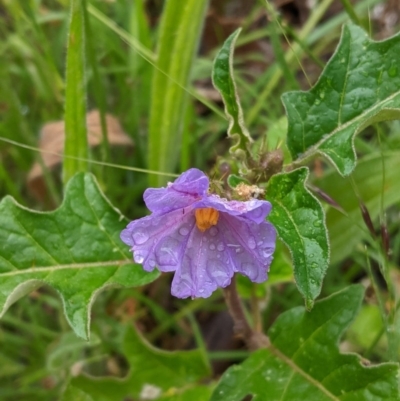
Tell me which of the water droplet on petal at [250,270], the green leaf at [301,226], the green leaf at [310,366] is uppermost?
the green leaf at [301,226]

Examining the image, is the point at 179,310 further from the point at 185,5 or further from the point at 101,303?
the point at 185,5

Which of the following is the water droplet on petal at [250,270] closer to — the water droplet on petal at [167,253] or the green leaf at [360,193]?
the water droplet on petal at [167,253]

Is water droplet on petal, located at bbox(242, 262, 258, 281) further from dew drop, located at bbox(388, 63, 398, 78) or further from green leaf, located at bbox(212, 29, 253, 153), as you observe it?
dew drop, located at bbox(388, 63, 398, 78)

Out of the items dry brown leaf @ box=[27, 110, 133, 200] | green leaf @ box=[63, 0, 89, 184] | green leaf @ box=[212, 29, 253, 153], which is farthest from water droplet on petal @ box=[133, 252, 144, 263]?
dry brown leaf @ box=[27, 110, 133, 200]

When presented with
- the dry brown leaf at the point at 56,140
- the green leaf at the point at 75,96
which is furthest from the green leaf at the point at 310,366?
the dry brown leaf at the point at 56,140

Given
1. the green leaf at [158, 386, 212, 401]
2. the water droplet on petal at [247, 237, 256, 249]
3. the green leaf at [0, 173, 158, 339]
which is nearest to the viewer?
the water droplet on petal at [247, 237, 256, 249]

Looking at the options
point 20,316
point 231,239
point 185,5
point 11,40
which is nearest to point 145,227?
point 231,239
